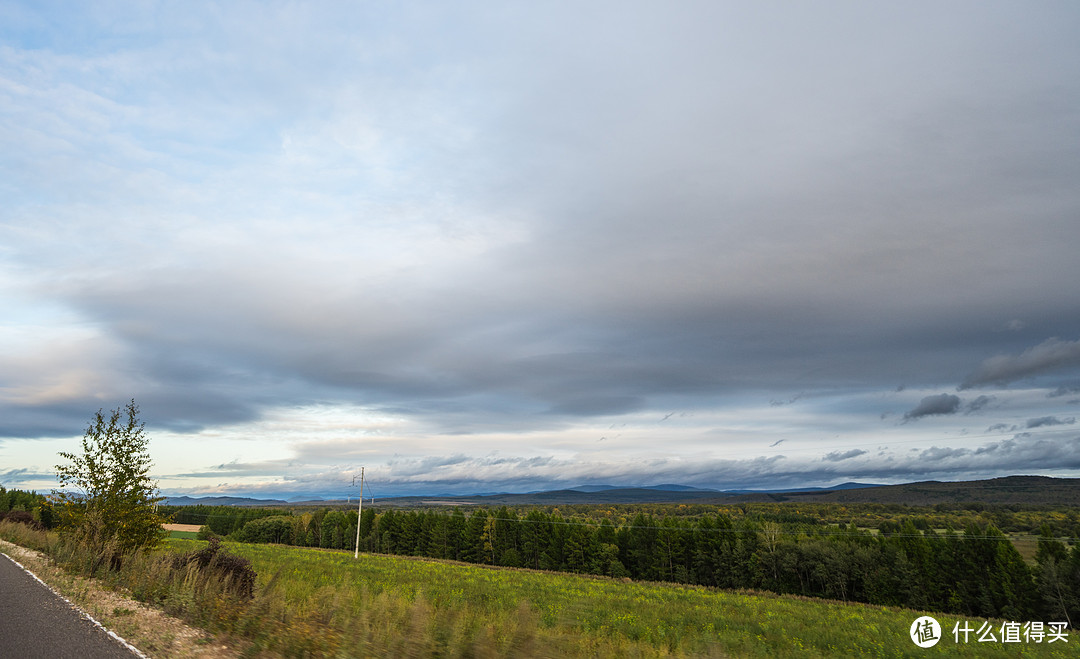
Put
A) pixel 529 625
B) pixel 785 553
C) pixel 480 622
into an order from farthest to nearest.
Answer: pixel 785 553 → pixel 480 622 → pixel 529 625

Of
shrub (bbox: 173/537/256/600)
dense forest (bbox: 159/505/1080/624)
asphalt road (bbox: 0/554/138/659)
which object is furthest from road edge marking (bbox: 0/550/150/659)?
dense forest (bbox: 159/505/1080/624)

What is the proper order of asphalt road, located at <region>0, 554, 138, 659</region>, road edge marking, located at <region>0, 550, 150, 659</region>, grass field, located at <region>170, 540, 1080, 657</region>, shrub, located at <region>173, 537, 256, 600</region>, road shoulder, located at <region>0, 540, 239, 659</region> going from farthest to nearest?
shrub, located at <region>173, 537, 256, 600</region> → road shoulder, located at <region>0, 540, 239, 659</region> → road edge marking, located at <region>0, 550, 150, 659</region> → grass field, located at <region>170, 540, 1080, 657</region> → asphalt road, located at <region>0, 554, 138, 659</region>

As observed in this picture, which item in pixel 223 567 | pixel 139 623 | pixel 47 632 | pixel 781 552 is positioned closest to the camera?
pixel 47 632

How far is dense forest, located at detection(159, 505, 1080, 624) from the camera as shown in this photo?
59.1 m

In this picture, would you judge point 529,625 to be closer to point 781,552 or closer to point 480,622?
point 480,622

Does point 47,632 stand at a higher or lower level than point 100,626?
higher

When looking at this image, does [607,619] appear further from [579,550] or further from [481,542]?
[481,542]

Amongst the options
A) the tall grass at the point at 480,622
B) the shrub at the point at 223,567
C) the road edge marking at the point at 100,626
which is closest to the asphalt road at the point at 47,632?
the road edge marking at the point at 100,626

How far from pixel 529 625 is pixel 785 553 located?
7447cm

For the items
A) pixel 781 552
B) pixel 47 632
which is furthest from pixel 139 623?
pixel 781 552

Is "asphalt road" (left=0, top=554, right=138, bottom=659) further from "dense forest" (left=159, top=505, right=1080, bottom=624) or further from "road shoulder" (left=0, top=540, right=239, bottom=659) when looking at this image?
"dense forest" (left=159, top=505, right=1080, bottom=624)

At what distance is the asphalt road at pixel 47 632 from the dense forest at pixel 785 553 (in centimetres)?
7120

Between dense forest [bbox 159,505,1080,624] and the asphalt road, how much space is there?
234 feet

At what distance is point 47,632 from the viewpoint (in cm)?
1112
